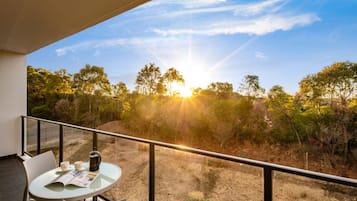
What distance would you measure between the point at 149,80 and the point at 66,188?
10945 millimetres

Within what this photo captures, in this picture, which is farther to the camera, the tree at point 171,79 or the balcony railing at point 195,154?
the tree at point 171,79

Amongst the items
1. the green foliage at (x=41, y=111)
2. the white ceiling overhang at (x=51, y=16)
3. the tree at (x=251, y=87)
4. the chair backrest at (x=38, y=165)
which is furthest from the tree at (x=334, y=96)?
the green foliage at (x=41, y=111)

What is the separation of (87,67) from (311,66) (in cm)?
1243

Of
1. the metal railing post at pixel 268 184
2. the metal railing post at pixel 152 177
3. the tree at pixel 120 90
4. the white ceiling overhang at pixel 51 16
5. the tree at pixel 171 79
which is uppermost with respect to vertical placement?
the tree at pixel 171 79

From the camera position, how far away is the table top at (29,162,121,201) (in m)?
1.35

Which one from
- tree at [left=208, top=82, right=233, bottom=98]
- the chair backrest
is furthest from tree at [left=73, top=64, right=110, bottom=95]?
the chair backrest

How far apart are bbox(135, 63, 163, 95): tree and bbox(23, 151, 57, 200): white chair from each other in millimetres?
9843

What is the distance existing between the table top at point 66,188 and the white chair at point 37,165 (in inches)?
9.7

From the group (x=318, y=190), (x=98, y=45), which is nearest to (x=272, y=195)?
(x=318, y=190)

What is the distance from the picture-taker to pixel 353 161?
28.4ft

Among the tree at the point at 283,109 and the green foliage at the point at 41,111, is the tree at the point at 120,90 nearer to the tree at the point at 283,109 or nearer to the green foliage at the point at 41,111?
the green foliage at the point at 41,111

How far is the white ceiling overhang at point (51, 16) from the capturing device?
197 cm

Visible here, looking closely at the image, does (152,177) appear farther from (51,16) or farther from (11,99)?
(11,99)

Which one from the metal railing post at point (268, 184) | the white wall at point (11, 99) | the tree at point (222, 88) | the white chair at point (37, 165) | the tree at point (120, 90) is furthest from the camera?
the tree at point (120, 90)
